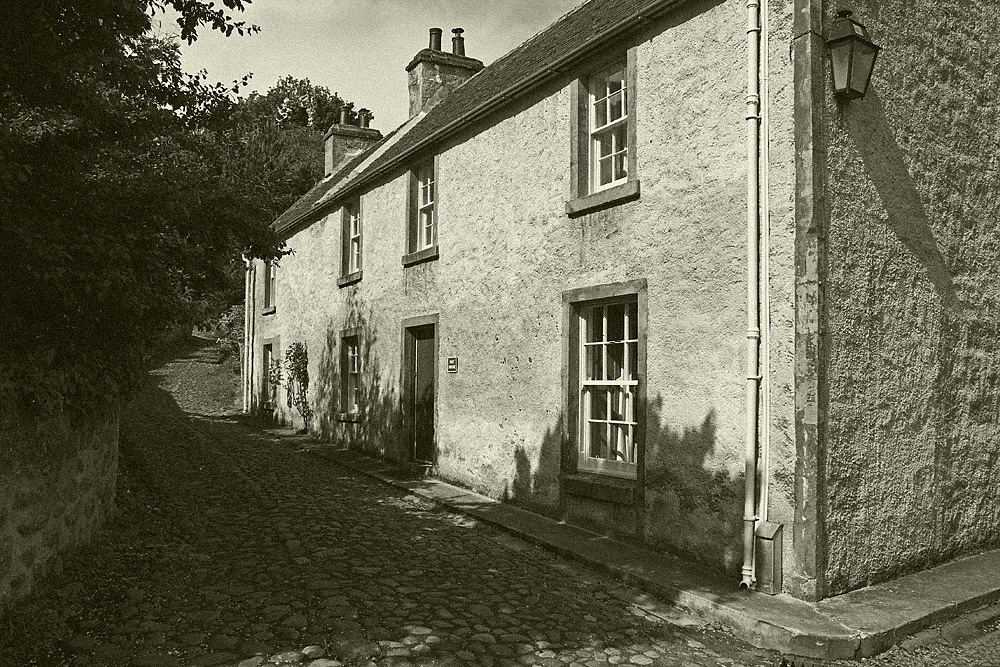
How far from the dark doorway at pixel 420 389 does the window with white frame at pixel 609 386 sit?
411 cm

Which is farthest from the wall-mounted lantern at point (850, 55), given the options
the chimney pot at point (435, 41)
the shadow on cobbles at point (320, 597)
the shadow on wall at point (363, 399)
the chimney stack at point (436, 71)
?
the chimney pot at point (435, 41)

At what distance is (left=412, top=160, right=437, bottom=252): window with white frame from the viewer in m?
12.6

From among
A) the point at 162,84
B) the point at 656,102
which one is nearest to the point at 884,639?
the point at 656,102

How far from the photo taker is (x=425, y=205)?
1276cm

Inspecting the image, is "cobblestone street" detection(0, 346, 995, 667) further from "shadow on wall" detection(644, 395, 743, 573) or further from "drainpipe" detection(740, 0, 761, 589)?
"drainpipe" detection(740, 0, 761, 589)

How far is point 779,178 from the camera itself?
6465mm

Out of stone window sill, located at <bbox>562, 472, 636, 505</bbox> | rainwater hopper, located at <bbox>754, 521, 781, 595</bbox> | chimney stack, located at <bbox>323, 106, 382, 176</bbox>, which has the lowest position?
rainwater hopper, located at <bbox>754, 521, 781, 595</bbox>

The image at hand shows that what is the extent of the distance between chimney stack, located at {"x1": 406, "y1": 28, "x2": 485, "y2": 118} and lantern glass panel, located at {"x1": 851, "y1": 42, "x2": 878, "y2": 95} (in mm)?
12482

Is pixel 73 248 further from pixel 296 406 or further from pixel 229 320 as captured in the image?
pixel 229 320

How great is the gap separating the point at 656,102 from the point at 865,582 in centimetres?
470

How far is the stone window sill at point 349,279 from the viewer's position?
14.9 meters

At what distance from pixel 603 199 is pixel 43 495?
5646 millimetres

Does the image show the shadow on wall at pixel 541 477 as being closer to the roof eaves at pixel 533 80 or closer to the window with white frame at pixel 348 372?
the roof eaves at pixel 533 80

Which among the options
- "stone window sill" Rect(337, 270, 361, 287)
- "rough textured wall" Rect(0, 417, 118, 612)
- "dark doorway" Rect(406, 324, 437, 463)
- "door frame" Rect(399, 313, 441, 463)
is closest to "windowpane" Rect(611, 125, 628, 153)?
"dark doorway" Rect(406, 324, 437, 463)
